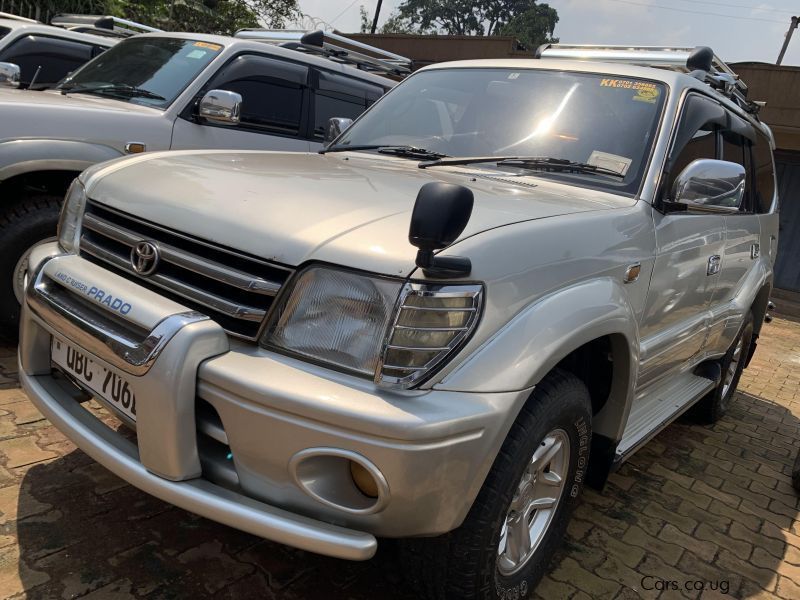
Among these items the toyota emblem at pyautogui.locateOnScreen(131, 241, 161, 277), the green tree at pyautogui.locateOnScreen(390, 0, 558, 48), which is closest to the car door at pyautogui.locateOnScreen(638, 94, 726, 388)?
the toyota emblem at pyautogui.locateOnScreen(131, 241, 161, 277)

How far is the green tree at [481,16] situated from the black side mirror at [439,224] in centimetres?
5959

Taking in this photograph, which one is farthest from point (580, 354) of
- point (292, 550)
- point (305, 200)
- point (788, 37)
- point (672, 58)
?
point (788, 37)

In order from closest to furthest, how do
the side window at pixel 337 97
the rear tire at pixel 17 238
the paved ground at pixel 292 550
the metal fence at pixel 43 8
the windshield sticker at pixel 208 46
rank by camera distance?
1. the paved ground at pixel 292 550
2. the rear tire at pixel 17 238
3. the windshield sticker at pixel 208 46
4. the side window at pixel 337 97
5. the metal fence at pixel 43 8

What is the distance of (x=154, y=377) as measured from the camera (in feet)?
5.76

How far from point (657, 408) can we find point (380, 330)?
2.09 m

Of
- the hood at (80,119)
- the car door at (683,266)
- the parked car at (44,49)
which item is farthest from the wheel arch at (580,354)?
the parked car at (44,49)

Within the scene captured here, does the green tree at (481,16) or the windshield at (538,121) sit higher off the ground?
the green tree at (481,16)

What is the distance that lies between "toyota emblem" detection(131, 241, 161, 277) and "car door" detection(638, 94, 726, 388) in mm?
1818

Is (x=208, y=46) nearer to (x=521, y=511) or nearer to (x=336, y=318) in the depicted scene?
(x=336, y=318)

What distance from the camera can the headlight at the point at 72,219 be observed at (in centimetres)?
241

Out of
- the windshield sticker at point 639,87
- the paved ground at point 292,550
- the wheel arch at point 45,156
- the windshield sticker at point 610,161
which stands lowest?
the paved ground at point 292,550

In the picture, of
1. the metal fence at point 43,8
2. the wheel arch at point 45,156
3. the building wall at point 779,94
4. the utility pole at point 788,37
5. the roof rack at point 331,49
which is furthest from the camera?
the utility pole at point 788,37

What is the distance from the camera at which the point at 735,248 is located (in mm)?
3715

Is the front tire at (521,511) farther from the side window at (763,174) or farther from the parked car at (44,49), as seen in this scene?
the parked car at (44,49)
